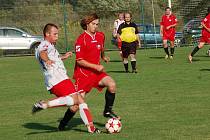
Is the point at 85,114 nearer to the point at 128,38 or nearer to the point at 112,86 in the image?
the point at 112,86

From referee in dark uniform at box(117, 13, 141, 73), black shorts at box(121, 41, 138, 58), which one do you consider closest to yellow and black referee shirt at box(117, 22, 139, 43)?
referee in dark uniform at box(117, 13, 141, 73)

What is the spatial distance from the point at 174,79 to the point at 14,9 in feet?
63.7

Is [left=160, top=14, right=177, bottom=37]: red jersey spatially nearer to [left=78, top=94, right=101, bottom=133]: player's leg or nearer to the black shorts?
the black shorts

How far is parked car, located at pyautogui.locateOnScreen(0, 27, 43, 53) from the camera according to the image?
31703mm

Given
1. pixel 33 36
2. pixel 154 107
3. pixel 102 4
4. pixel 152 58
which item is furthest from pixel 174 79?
pixel 102 4

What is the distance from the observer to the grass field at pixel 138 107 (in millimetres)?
9242

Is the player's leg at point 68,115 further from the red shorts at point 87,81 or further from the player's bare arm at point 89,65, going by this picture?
the player's bare arm at point 89,65

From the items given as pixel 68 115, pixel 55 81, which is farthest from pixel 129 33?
pixel 55 81

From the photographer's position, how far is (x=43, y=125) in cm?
1036

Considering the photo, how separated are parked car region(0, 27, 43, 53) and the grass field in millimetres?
11947

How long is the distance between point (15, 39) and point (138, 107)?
822 inches

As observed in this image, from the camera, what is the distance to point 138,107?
11766 mm

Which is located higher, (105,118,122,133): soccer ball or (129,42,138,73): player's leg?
(105,118,122,133): soccer ball

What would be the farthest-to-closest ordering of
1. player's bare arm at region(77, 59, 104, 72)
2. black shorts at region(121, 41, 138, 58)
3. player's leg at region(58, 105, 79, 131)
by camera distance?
black shorts at region(121, 41, 138, 58), player's bare arm at region(77, 59, 104, 72), player's leg at region(58, 105, 79, 131)
